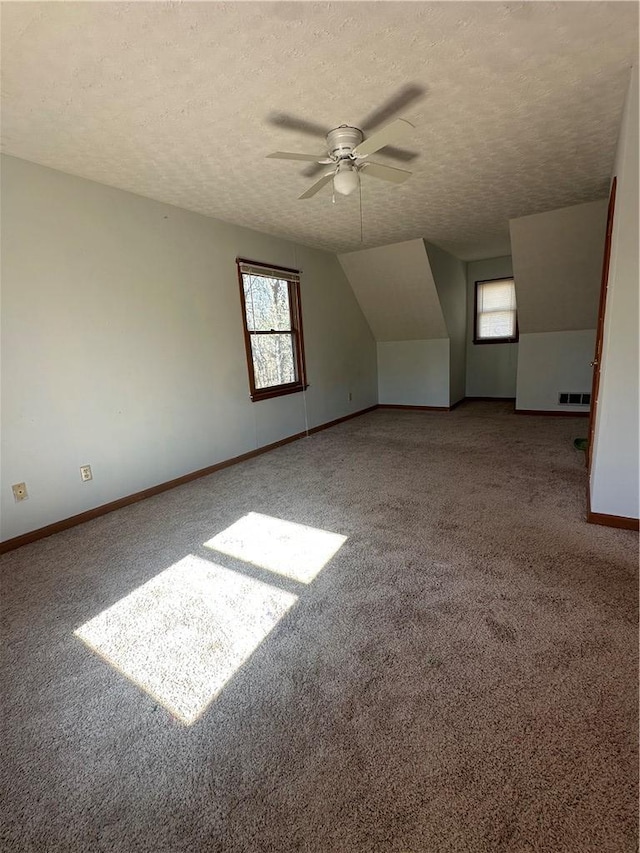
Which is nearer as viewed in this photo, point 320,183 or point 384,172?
point 384,172

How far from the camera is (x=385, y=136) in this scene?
194cm

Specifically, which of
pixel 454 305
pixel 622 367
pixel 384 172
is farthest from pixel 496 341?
pixel 384 172

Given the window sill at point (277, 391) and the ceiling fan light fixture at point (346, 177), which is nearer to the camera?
the ceiling fan light fixture at point (346, 177)

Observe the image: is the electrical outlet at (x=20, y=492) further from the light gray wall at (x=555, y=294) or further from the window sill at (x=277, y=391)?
the light gray wall at (x=555, y=294)

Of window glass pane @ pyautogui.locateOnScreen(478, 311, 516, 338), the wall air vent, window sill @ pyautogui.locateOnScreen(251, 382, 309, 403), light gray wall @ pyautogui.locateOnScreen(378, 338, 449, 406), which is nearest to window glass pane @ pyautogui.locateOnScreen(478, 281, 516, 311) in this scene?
window glass pane @ pyautogui.locateOnScreen(478, 311, 516, 338)

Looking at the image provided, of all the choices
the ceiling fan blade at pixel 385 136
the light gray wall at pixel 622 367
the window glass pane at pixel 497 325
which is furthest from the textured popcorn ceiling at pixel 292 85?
the window glass pane at pixel 497 325

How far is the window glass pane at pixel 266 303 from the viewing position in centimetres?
430

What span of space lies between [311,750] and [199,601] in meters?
0.96

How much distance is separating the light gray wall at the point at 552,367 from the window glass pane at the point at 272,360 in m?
3.55

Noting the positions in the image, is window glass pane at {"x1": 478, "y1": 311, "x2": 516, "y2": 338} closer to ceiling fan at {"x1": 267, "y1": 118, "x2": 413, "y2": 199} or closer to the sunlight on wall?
ceiling fan at {"x1": 267, "y1": 118, "x2": 413, "y2": 199}

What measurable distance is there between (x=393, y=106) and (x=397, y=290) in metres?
3.71

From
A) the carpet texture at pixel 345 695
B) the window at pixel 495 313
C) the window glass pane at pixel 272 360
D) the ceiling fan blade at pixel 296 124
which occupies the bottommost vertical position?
the carpet texture at pixel 345 695

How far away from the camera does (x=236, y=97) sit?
2.00m

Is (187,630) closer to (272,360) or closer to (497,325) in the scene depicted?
(272,360)
